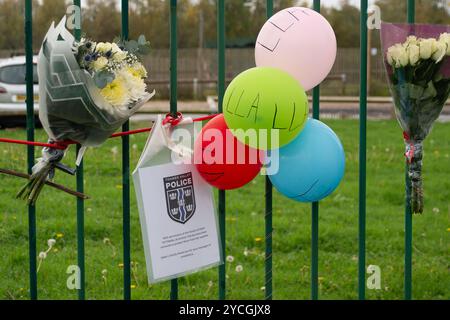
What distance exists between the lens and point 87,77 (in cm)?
190

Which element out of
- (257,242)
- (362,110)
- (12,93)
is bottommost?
(257,242)

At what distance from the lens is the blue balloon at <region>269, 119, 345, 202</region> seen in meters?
2.05

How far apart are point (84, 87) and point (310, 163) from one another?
0.64 meters

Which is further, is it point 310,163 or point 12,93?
point 12,93

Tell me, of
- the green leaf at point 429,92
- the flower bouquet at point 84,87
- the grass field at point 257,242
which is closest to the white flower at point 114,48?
the flower bouquet at point 84,87

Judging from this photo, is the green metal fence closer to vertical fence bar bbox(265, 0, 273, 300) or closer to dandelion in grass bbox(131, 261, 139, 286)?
vertical fence bar bbox(265, 0, 273, 300)

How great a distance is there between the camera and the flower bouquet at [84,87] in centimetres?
189

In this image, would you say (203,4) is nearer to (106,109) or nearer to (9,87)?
(9,87)

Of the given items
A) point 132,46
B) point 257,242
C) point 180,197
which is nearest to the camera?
point 132,46

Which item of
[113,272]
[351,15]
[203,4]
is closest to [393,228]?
[113,272]

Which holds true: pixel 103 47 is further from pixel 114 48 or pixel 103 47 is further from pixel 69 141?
pixel 69 141

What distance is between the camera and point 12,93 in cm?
1033

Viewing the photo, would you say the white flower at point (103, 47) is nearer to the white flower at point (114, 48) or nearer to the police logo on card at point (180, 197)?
the white flower at point (114, 48)

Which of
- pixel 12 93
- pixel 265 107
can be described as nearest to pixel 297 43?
pixel 265 107
